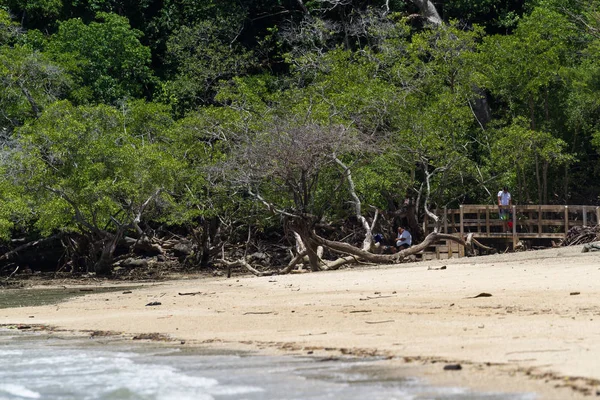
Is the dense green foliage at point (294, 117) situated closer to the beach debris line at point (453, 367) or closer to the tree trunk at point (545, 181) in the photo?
the tree trunk at point (545, 181)

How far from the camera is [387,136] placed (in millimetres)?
27188

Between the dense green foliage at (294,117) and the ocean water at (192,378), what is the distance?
13.9m

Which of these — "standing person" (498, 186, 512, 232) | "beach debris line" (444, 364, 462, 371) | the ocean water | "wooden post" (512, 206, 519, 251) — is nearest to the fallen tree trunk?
"wooden post" (512, 206, 519, 251)

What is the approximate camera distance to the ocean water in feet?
20.0

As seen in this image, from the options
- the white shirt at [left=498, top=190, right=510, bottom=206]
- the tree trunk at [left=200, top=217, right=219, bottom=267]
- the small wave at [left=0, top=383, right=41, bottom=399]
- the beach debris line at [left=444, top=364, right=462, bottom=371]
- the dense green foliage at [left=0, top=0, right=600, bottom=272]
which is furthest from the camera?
the tree trunk at [left=200, top=217, right=219, bottom=267]

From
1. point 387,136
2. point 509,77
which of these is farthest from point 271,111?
point 509,77

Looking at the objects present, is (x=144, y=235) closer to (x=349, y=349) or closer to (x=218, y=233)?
(x=218, y=233)

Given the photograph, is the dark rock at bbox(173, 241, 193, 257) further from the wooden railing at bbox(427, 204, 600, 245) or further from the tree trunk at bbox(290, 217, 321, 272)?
the tree trunk at bbox(290, 217, 321, 272)

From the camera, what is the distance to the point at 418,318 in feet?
31.5

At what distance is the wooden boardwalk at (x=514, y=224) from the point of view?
82.9ft

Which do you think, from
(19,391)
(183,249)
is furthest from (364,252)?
(19,391)

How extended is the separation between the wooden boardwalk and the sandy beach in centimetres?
729

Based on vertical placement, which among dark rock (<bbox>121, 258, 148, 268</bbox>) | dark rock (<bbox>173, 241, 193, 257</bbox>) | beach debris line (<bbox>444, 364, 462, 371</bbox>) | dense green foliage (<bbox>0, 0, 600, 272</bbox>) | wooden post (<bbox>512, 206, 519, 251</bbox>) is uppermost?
dense green foliage (<bbox>0, 0, 600, 272</bbox>)

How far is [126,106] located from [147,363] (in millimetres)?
25464
